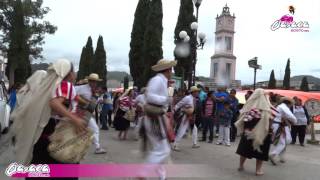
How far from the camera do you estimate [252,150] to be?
10164 millimetres

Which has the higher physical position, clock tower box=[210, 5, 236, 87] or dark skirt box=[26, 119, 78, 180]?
clock tower box=[210, 5, 236, 87]

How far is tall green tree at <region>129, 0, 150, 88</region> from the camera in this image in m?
41.8

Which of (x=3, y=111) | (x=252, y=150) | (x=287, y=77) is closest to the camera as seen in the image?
(x=252, y=150)

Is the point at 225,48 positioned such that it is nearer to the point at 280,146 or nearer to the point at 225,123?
the point at 225,123

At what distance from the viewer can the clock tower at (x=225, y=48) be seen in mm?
103062

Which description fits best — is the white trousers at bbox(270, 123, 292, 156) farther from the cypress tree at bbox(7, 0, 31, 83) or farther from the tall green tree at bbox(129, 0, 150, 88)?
the cypress tree at bbox(7, 0, 31, 83)

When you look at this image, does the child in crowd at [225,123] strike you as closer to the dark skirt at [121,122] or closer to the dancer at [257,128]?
the dark skirt at [121,122]

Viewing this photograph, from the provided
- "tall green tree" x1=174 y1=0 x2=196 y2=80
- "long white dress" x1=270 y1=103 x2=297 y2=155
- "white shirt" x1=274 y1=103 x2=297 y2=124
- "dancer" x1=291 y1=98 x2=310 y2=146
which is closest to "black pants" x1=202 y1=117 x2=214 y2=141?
"dancer" x1=291 y1=98 x2=310 y2=146

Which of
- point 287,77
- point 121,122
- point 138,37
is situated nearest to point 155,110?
point 121,122

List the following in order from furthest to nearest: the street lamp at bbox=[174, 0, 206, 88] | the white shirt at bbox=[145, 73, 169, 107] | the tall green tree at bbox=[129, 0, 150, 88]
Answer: the tall green tree at bbox=[129, 0, 150, 88] < the street lamp at bbox=[174, 0, 206, 88] < the white shirt at bbox=[145, 73, 169, 107]

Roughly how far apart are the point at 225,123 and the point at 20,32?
41.5m

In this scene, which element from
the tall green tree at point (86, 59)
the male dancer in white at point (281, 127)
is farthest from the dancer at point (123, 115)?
the tall green tree at point (86, 59)

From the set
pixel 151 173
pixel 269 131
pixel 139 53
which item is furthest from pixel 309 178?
pixel 139 53

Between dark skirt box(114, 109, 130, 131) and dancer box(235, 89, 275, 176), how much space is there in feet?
22.5
